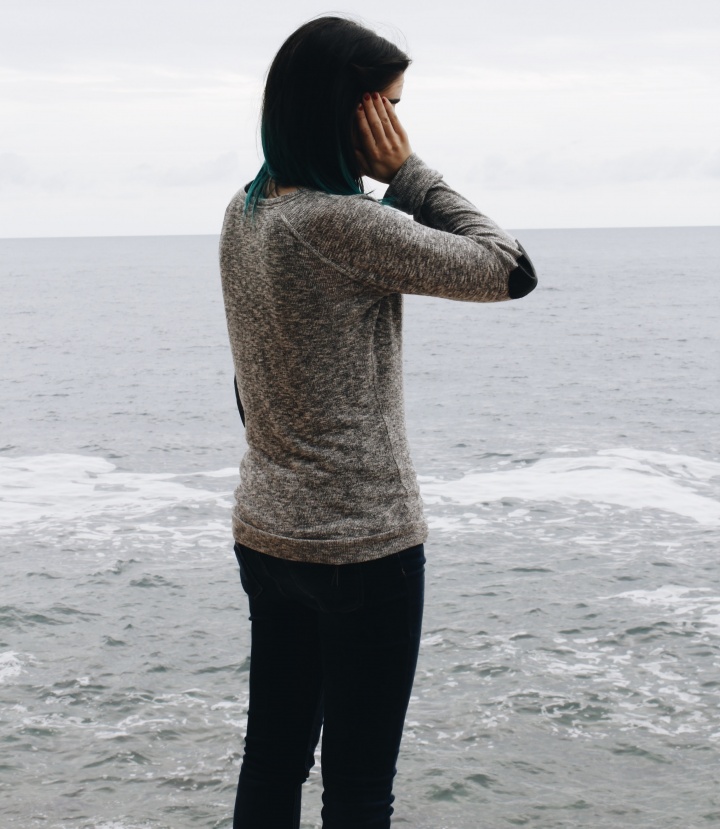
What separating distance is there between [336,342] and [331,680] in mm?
722

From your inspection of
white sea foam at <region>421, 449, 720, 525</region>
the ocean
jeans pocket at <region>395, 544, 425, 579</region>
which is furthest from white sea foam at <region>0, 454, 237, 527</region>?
jeans pocket at <region>395, 544, 425, 579</region>

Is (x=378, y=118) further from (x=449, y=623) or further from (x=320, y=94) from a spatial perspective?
(x=449, y=623)

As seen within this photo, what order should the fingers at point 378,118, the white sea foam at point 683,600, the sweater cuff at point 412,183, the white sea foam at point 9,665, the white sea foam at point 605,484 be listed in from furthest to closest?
the white sea foam at point 605,484
the white sea foam at point 683,600
the white sea foam at point 9,665
the sweater cuff at point 412,183
the fingers at point 378,118

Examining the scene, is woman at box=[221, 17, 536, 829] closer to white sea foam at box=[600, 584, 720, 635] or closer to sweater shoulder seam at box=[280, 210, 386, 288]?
sweater shoulder seam at box=[280, 210, 386, 288]

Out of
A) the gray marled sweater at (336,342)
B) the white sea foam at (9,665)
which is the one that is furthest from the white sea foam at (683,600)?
the gray marled sweater at (336,342)

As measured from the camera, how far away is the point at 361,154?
2.09m

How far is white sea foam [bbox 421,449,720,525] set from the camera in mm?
9828

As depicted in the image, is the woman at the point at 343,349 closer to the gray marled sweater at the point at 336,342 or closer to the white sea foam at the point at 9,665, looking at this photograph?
the gray marled sweater at the point at 336,342

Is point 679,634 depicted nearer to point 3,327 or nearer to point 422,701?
point 422,701

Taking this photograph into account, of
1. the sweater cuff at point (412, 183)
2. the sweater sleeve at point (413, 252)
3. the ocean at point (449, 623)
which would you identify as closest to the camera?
the sweater sleeve at point (413, 252)

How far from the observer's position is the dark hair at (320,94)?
6.34ft

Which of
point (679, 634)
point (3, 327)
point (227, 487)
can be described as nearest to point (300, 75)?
point (679, 634)

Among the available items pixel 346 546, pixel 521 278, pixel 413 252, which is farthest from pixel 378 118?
pixel 346 546

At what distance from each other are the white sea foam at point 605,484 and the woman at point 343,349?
7.58 meters
